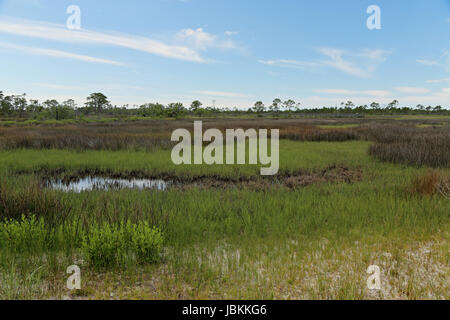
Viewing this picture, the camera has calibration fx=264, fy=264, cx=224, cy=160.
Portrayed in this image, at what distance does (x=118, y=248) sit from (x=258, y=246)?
251cm

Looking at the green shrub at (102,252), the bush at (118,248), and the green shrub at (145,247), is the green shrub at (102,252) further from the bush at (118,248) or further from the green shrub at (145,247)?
the green shrub at (145,247)

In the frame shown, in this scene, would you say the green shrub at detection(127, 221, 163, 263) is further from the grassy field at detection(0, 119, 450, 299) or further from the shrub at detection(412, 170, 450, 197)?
the shrub at detection(412, 170, 450, 197)

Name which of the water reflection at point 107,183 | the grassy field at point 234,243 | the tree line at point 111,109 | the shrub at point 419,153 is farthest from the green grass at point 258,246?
the tree line at point 111,109

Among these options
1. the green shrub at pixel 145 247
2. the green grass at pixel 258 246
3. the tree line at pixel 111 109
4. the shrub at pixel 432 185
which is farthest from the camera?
the tree line at pixel 111 109

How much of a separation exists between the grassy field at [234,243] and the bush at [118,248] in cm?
2

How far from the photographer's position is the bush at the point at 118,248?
4.29 meters

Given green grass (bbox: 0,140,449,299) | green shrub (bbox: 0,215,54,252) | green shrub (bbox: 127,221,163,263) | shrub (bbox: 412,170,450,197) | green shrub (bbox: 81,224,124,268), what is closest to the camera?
green grass (bbox: 0,140,449,299)

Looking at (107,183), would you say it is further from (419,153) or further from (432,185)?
(419,153)

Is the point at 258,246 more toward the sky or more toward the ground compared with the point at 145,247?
more toward the ground

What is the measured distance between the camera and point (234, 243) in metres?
5.26

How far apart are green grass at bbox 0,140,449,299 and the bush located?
134 millimetres

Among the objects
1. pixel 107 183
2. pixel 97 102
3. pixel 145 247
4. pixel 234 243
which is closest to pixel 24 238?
pixel 145 247

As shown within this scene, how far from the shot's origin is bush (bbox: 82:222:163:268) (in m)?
4.29

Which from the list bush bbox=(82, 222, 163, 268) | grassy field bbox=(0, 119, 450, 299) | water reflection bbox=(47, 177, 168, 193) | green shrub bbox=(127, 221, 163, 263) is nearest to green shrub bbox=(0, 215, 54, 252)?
grassy field bbox=(0, 119, 450, 299)
